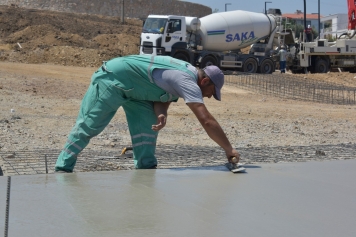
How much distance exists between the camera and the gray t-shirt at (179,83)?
391 cm

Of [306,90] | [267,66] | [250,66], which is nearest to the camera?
[306,90]

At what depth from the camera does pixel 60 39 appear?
1069 inches

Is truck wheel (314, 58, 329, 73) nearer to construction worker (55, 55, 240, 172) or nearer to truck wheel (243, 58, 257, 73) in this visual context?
truck wheel (243, 58, 257, 73)

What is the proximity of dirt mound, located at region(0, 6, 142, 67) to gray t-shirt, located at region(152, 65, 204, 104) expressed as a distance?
18638 mm

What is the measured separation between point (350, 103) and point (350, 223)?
13.7 metres

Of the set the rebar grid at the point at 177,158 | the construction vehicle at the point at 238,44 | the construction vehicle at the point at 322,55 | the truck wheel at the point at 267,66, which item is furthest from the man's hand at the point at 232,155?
the construction vehicle at the point at 322,55

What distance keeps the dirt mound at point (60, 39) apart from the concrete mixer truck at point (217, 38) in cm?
288

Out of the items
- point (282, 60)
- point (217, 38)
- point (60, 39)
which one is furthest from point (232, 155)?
point (60, 39)

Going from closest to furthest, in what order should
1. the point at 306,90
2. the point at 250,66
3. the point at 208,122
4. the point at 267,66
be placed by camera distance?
1. the point at 208,122
2. the point at 306,90
3. the point at 250,66
4. the point at 267,66

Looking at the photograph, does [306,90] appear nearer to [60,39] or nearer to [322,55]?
[322,55]

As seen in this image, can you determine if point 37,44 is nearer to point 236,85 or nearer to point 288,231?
point 236,85

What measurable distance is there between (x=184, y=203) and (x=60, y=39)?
25.0 metres

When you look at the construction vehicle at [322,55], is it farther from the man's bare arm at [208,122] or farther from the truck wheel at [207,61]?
the man's bare arm at [208,122]

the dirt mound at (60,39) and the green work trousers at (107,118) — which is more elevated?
the dirt mound at (60,39)
